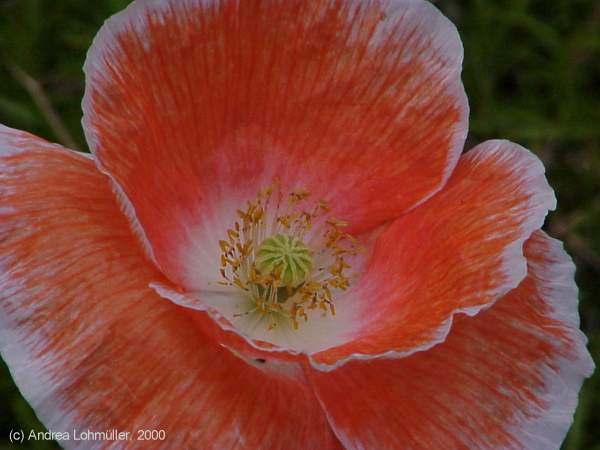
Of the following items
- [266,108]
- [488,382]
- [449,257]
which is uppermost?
[266,108]

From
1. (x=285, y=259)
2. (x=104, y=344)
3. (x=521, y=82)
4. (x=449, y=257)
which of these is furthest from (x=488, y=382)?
(x=521, y=82)

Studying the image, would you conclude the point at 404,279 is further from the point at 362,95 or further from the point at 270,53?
the point at 270,53

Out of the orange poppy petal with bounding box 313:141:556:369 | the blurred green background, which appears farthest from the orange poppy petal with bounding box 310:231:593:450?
the blurred green background

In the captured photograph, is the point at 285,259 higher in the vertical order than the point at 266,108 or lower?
lower

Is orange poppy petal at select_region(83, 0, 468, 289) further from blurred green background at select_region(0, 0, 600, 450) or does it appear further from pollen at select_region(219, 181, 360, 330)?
blurred green background at select_region(0, 0, 600, 450)

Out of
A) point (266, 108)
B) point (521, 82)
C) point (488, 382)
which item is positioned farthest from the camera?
point (521, 82)

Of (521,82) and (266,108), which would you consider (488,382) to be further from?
(521,82)
